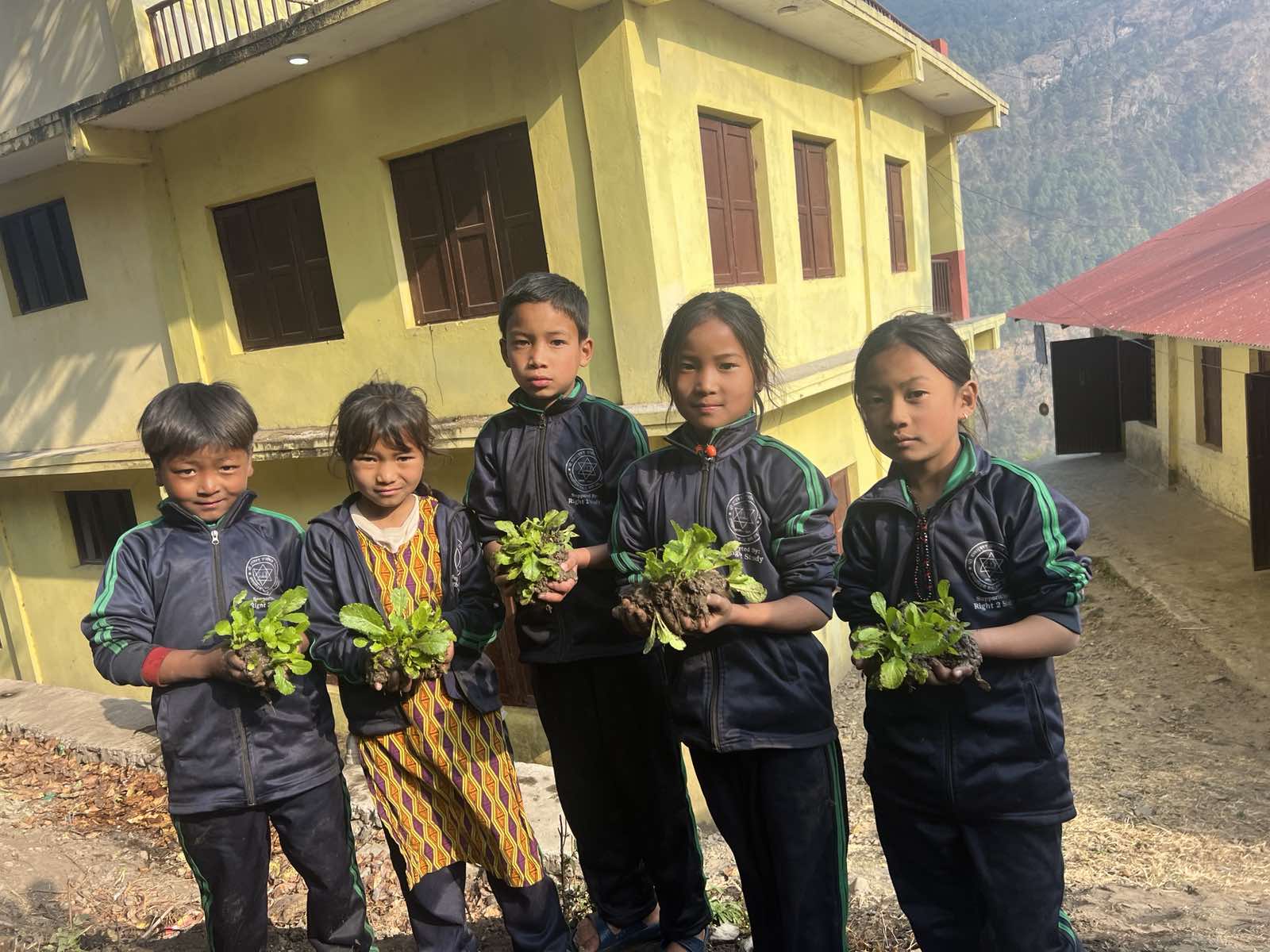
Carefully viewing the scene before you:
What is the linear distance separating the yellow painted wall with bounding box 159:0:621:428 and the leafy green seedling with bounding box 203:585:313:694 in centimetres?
419

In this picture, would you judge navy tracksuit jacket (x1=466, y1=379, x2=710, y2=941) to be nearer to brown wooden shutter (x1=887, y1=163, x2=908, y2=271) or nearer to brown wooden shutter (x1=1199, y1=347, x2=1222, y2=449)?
brown wooden shutter (x1=887, y1=163, x2=908, y2=271)

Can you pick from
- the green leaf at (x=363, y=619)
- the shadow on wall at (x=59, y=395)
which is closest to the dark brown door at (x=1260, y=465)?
the green leaf at (x=363, y=619)

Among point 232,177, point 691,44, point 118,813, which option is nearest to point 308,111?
point 232,177

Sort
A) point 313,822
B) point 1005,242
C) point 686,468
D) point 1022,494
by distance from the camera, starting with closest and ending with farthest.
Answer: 1. point 1022,494
2. point 686,468
3. point 313,822
4. point 1005,242

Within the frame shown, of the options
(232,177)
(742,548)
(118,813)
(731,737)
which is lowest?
(118,813)

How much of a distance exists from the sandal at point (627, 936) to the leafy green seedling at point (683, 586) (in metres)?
1.31

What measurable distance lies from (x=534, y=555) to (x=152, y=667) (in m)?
1.16

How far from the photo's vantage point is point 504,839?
2617mm

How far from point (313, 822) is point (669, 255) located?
447 cm

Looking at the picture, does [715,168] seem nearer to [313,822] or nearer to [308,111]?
[308,111]

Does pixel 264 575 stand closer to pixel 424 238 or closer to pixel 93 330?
pixel 424 238

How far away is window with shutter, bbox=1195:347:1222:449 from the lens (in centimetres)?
1216

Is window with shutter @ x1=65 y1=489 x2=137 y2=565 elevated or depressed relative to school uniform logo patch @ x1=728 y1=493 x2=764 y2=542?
depressed

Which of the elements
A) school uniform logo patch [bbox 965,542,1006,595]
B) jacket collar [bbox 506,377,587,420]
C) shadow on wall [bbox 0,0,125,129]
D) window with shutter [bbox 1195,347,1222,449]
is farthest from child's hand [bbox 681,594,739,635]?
window with shutter [bbox 1195,347,1222,449]
